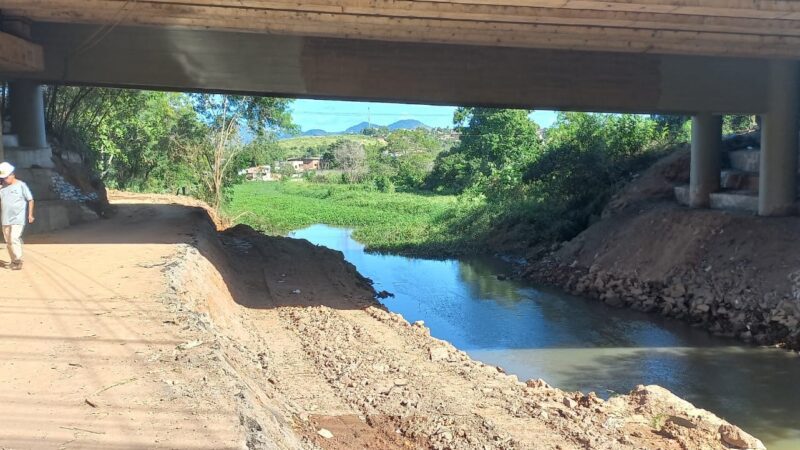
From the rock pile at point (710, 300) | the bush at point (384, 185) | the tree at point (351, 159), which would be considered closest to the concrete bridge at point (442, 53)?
the rock pile at point (710, 300)

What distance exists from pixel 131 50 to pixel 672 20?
35.0 ft

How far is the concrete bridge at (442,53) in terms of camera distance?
35.0 feet

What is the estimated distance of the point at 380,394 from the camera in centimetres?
757

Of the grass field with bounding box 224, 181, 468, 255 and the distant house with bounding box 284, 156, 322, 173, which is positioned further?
the distant house with bounding box 284, 156, 322, 173

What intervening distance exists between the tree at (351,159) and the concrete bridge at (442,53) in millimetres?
50672

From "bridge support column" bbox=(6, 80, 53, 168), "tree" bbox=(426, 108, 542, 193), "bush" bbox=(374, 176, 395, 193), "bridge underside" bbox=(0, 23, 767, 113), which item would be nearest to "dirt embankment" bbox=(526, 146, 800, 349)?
"bridge underside" bbox=(0, 23, 767, 113)

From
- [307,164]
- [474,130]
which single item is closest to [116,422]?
[474,130]

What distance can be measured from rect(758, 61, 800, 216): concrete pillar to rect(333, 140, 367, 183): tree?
169 feet

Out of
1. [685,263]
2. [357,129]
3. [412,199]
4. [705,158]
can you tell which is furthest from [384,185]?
[357,129]

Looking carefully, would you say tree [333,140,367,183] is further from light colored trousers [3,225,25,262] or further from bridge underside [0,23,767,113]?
light colored trousers [3,225,25,262]

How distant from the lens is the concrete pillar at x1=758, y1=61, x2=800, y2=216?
1516 centimetres

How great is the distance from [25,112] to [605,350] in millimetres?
14269

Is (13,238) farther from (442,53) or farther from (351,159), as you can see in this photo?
(351,159)

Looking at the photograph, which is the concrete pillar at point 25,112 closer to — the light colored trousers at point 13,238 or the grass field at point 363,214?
the light colored trousers at point 13,238
